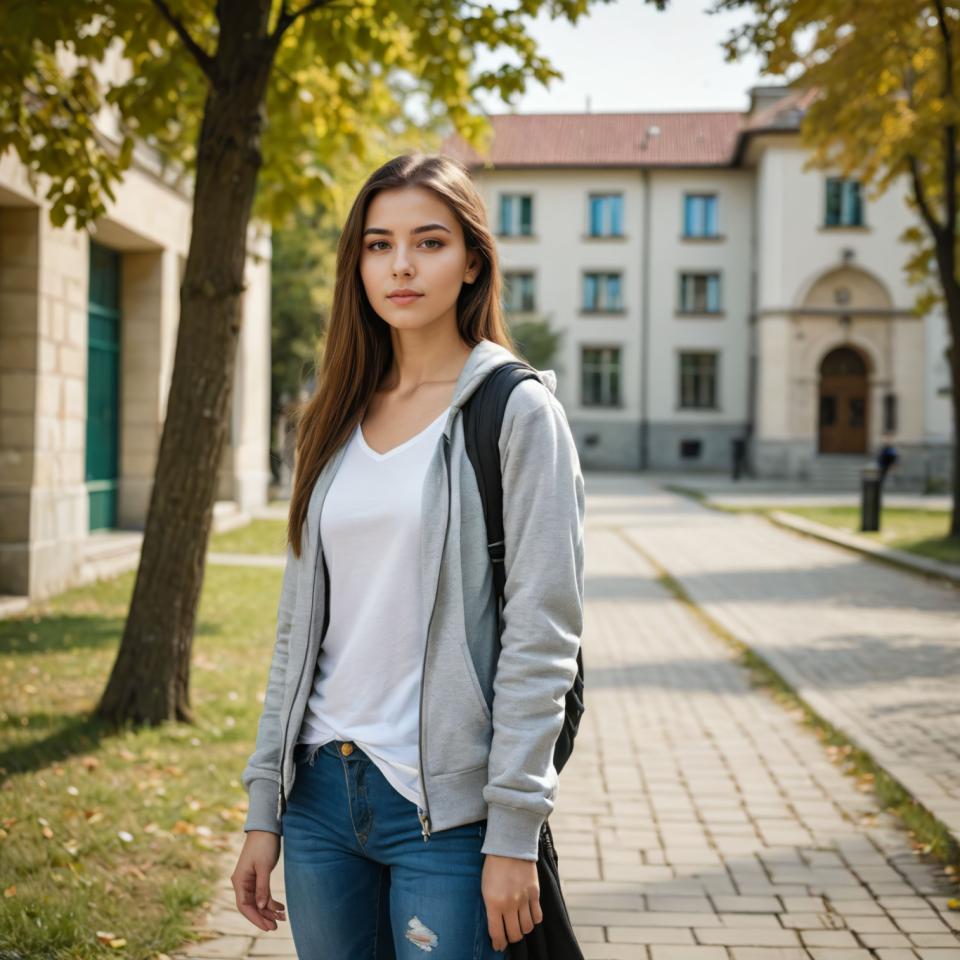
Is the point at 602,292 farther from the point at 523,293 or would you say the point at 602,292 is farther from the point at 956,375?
the point at 956,375

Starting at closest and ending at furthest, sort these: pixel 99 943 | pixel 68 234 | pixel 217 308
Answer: pixel 99 943, pixel 217 308, pixel 68 234

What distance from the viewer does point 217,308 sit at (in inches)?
254

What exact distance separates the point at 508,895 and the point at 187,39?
529 centimetres

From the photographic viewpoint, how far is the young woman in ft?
6.56

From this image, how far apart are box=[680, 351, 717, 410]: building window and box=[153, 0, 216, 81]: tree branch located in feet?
137

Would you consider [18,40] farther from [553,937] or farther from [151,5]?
[553,937]

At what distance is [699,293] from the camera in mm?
47094

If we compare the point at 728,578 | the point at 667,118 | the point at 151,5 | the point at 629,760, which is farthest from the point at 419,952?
the point at 667,118

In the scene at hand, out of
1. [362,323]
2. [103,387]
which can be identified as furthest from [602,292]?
[362,323]

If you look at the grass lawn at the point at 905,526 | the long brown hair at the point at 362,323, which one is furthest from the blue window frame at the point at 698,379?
the long brown hair at the point at 362,323

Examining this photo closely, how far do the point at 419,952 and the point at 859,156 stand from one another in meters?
17.3

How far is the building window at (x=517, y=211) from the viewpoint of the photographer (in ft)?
157

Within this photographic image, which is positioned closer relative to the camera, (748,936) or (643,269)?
(748,936)

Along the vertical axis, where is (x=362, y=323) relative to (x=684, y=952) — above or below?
above
